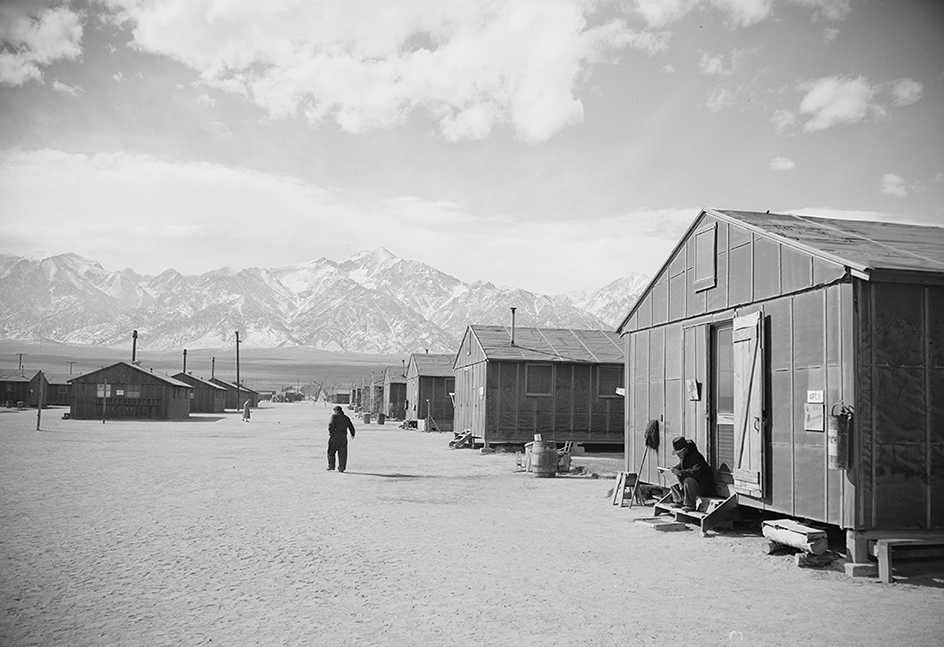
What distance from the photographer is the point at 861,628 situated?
7586 mm

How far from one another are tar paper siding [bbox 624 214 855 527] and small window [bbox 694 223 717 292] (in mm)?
96

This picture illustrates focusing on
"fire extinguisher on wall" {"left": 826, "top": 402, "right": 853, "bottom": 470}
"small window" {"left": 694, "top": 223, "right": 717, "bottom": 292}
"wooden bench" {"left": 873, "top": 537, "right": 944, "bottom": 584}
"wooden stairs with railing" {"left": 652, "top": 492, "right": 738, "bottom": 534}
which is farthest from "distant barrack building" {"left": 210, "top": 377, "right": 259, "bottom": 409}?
"wooden bench" {"left": 873, "top": 537, "right": 944, "bottom": 584}

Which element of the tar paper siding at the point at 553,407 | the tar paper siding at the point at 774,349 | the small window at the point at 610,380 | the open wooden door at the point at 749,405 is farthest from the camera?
the small window at the point at 610,380

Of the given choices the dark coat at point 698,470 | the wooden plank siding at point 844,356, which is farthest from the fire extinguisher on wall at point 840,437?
the dark coat at point 698,470

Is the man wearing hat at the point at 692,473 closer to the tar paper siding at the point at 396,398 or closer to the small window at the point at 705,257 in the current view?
the small window at the point at 705,257

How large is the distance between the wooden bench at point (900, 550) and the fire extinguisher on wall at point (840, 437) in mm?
1056

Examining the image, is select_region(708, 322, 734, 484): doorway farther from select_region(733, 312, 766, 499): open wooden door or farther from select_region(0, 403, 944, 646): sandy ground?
select_region(0, 403, 944, 646): sandy ground

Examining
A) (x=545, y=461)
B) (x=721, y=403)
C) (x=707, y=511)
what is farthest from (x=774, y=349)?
(x=545, y=461)

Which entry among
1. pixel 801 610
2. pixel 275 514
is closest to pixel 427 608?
pixel 801 610

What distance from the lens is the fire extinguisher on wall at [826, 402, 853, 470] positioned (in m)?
10.0

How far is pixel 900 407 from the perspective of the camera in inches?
399

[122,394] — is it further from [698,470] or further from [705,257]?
[698,470]

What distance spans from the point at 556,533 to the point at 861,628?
5.79 metres

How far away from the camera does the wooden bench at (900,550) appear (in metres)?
9.55
